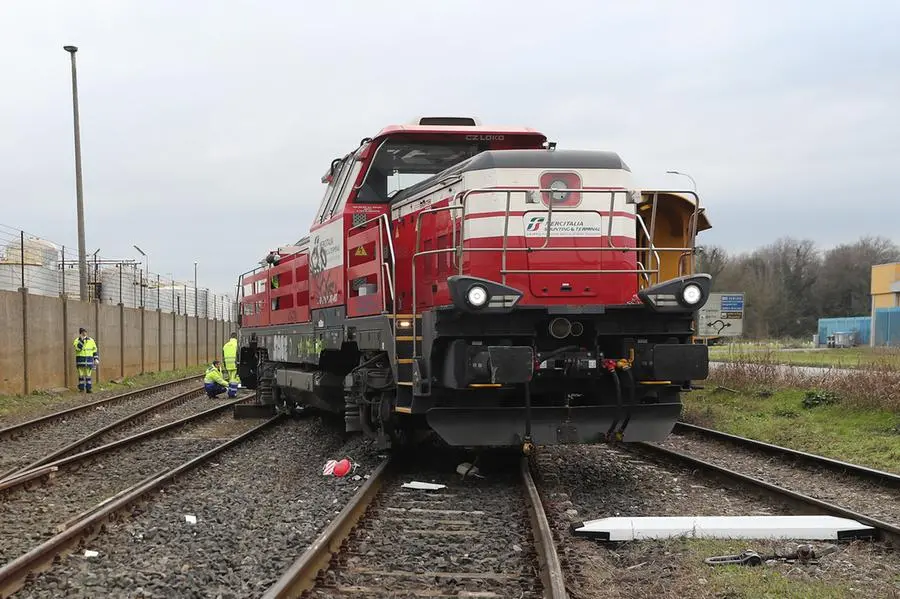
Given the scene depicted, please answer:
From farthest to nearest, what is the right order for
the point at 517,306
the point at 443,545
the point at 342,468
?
the point at 342,468
the point at 517,306
the point at 443,545

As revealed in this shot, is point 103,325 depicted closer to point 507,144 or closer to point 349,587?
point 507,144

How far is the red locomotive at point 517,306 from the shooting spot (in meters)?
6.69

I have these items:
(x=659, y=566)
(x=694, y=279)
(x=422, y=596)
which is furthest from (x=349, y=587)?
(x=694, y=279)

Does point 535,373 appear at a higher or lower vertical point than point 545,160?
lower

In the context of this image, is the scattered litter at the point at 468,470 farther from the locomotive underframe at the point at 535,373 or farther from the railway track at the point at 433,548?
the locomotive underframe at the point at 535,373

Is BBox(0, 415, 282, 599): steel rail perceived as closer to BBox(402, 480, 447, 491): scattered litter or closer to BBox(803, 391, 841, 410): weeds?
BBox(402, 480, 447, 491): scattered litter

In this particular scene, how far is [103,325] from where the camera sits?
2462 centimetres

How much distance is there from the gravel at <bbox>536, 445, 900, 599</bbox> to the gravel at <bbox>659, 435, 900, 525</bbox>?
0.70 m

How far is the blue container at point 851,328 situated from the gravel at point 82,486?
4561cm

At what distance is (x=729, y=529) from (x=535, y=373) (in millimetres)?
2003

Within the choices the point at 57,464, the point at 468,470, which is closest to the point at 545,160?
the point at 468,470

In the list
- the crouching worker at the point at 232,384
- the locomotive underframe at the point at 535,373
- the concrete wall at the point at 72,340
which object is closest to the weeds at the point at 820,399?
the locomotive underframe at the point at 535,373

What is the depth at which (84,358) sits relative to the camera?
2038 cm

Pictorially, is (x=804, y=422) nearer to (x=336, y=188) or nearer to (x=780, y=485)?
(x=780, y=485)
